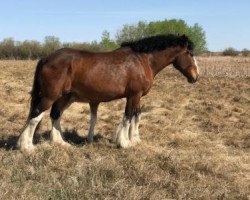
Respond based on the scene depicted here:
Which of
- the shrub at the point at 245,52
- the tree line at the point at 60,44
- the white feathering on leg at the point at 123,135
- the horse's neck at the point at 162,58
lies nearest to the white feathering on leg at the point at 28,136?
the white feathering on leg at the point at 123,135

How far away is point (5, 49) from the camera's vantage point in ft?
147

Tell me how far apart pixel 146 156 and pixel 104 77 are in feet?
5.55

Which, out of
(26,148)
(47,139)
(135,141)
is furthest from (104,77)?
(26,148)

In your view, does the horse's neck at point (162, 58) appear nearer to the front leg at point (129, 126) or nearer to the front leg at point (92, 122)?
the front leg at point (129, 126)

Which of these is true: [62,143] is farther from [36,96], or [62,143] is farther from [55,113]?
[36,96]

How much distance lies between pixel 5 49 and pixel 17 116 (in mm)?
35461

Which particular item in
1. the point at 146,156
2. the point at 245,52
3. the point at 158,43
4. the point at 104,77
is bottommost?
the point at 146,156

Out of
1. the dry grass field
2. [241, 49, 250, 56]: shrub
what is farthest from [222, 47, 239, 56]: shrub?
the dry grass field

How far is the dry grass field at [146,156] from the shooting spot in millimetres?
5930

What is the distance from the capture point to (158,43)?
9234mm

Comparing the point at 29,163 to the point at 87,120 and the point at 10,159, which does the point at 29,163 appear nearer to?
the point at 10,159

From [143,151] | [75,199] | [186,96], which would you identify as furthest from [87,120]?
[75,199]

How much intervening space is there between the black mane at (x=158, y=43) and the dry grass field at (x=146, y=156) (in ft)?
5.88

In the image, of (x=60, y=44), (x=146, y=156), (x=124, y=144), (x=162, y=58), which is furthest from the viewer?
(x=60, y=44)
